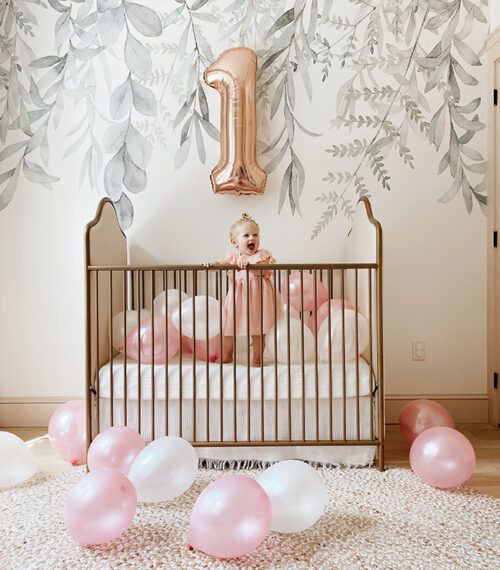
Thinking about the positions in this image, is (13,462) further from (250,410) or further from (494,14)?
(494,14)

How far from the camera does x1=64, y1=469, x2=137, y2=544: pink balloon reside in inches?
56.0

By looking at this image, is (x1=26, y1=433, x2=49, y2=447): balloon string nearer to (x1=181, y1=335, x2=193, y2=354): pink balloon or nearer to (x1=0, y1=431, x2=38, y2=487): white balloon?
(x1=0, y1=431, x2=38, y2=487): white balloon

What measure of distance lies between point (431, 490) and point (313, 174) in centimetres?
165

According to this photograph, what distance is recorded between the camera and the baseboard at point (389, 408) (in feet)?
8.97

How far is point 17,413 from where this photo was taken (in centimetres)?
274

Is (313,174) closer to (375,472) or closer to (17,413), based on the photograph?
(375,472)

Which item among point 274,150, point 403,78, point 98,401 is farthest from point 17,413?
point 403,78

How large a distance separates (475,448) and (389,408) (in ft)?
1.65

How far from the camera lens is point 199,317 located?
2.11m

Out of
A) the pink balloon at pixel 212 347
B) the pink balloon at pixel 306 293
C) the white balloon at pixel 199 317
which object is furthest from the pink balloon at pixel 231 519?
the pink balloon at pixel 306 293

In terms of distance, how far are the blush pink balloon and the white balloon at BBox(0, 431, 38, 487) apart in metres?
0.24

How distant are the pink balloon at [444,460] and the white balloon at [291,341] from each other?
1.92ft

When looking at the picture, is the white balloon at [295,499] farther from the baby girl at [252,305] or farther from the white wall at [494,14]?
the white wall at [494,14]

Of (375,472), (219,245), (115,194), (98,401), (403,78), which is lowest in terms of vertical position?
(375,472)
